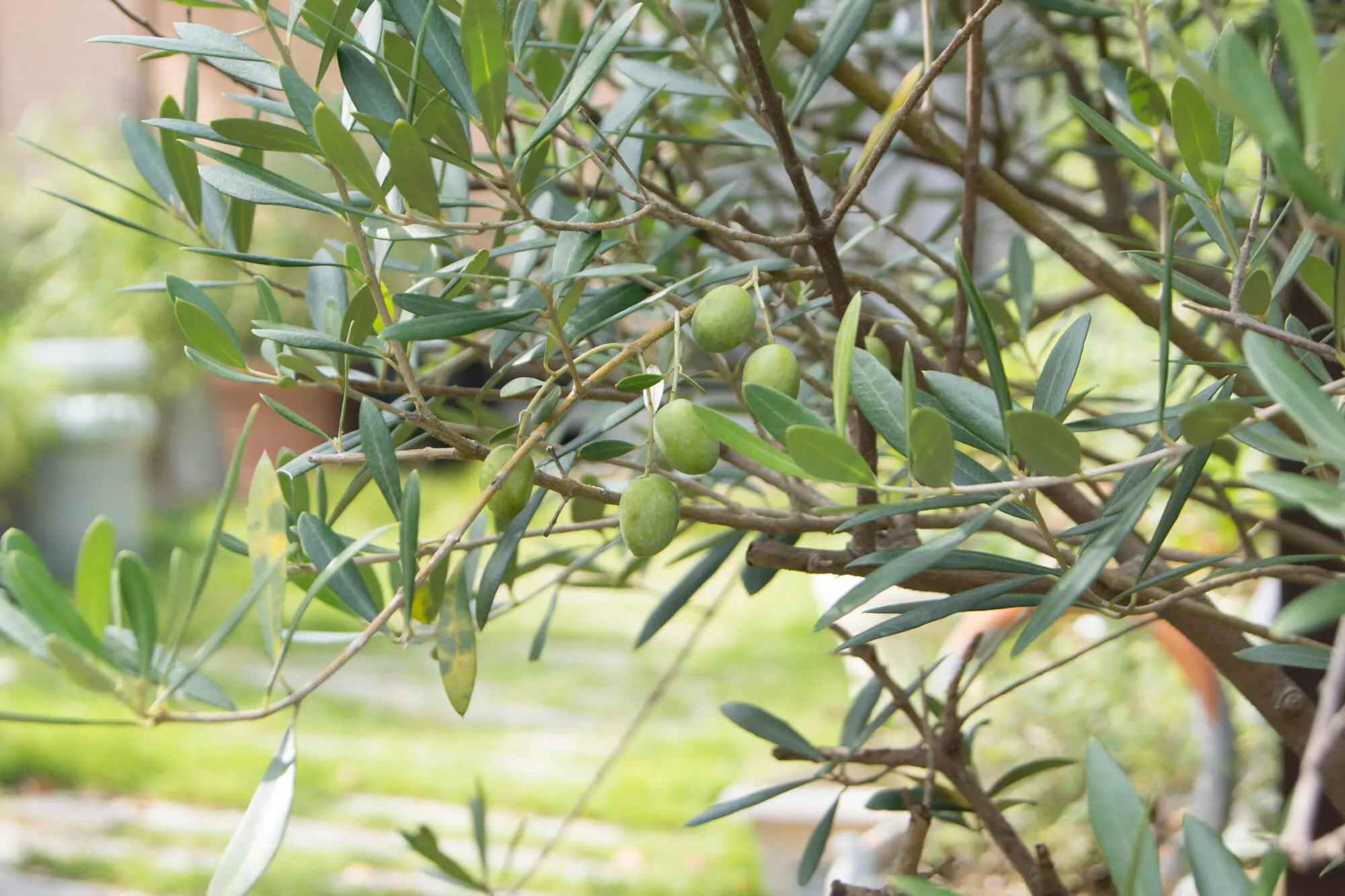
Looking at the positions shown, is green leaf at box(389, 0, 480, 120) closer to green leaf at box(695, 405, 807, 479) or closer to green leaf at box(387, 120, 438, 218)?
green leaf at box(387, 120, 438, 218)

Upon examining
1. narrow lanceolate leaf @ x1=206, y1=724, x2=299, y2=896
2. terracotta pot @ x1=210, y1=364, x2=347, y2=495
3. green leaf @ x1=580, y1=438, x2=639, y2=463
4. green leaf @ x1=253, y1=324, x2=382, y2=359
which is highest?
terracotta pot @ x1=210, y1=364, x2=347, y2=495

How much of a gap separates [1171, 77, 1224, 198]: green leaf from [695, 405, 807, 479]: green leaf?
6.7 inches

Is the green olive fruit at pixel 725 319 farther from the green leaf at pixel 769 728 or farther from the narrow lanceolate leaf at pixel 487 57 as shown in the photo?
the green leaf at pixel 769 728

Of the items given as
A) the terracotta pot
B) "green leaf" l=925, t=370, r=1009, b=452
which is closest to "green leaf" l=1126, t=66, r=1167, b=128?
"green leaf" l=925, t=370, r=1009, b=452

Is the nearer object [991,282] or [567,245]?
[567,245]

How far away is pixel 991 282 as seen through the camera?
847 millimetres

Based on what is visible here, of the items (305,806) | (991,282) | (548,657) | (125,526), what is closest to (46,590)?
(991,282)

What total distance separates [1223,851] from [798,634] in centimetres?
307

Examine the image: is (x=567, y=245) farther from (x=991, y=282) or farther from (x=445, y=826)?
(x=445, y=826)

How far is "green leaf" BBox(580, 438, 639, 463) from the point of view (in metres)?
0.44

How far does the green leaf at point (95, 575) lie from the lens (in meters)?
0.32

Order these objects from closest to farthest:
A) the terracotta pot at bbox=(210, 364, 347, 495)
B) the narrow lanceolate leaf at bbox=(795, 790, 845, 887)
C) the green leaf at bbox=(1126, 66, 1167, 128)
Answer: the green leaf at bbox=(1126, 66, 1167, 128) < the narrow lanceolate leaf at bbox=(795, 790, 845, 887) < the terracotta pot at bbox=(210, 364, 347, 495)

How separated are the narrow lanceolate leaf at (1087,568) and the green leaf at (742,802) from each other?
0.90 feet

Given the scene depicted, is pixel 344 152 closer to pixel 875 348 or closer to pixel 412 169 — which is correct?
pixel 412 169
